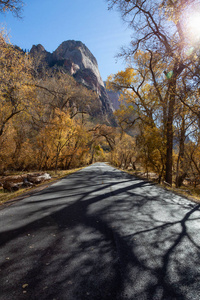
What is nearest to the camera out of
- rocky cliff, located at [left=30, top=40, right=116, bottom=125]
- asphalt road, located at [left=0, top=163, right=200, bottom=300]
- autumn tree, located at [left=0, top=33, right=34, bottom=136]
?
asphalt road, located at [left=0, top=163, right=200, bottom=300]

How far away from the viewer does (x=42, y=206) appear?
448cm

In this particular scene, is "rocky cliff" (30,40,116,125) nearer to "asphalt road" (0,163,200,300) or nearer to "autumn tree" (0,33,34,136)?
"autumn tree" (0,33,34,136)

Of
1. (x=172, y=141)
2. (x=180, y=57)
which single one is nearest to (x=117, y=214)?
(x=180, y=57)

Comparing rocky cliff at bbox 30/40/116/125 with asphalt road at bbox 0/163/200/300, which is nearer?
asphalt road at bbox 0/163/200/300

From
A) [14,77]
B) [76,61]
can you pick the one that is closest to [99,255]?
[14,77]

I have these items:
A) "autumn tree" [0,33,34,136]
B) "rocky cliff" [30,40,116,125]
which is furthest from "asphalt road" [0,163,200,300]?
"rocky cliff" [30,40,116,125]

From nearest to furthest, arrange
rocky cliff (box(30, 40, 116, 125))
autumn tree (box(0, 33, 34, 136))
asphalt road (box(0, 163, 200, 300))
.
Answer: asphalt road (box(0, 163, 200, 300)) < autumn tree (box(0, 33, 34, 136)) < rocky cliff (box(30, 40, 116, 125))

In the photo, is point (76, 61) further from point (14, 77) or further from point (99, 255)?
point (99, 255)

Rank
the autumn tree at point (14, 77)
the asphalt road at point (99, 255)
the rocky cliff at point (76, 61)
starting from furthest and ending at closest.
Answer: the rocky cliff at point (76, 61) → the autumn tree at point (14, 77) → the asphalt road at point (99, 255)

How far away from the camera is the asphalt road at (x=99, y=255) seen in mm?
1578

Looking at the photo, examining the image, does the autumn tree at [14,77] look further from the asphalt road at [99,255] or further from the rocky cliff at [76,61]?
the rocky cliff at [76,61]

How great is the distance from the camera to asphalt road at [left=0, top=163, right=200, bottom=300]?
1.58 m

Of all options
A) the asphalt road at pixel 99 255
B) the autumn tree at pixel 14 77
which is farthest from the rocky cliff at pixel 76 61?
the asphalt road at pixel 99 255

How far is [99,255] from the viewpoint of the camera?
216 cm
